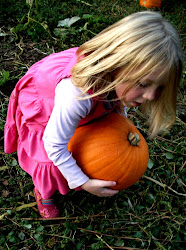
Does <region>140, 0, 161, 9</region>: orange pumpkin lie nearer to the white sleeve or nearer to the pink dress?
the pink dress

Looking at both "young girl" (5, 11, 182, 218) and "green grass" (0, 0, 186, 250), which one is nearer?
"young girl" (5, 11, 182, 218)

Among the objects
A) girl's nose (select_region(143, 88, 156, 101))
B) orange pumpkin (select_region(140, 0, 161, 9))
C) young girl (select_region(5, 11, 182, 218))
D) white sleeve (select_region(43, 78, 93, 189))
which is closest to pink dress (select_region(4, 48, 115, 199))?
young girl (select_region(5, 11, 182, 218))

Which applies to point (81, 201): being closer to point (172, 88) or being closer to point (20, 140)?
point (20, 140)

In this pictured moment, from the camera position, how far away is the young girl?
1.19 meters

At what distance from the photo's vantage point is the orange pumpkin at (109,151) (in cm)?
146

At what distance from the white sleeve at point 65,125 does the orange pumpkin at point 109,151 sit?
8 centimetres

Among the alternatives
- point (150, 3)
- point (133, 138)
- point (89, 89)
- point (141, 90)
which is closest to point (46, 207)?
point (133, 138)

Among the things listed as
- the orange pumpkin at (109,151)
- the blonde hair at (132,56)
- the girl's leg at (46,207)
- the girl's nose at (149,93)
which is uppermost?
the blonde hair at (132,56)

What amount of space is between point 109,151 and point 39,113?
430 millimetres

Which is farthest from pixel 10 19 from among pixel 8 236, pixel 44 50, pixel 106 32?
pixel 8 236

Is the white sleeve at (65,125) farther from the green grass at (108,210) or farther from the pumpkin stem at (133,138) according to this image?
the green grass at (108,210)

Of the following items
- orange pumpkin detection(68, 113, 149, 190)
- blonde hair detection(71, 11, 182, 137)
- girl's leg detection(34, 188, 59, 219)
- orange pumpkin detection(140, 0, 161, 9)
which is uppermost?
blonde hair detection(71, 11, 182, 137)

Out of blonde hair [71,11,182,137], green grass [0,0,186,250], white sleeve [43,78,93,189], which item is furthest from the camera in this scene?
green grass [0,0,186,250]

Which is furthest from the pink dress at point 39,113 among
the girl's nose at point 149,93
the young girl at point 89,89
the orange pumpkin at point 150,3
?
the orange pumpkin at point 150,3
